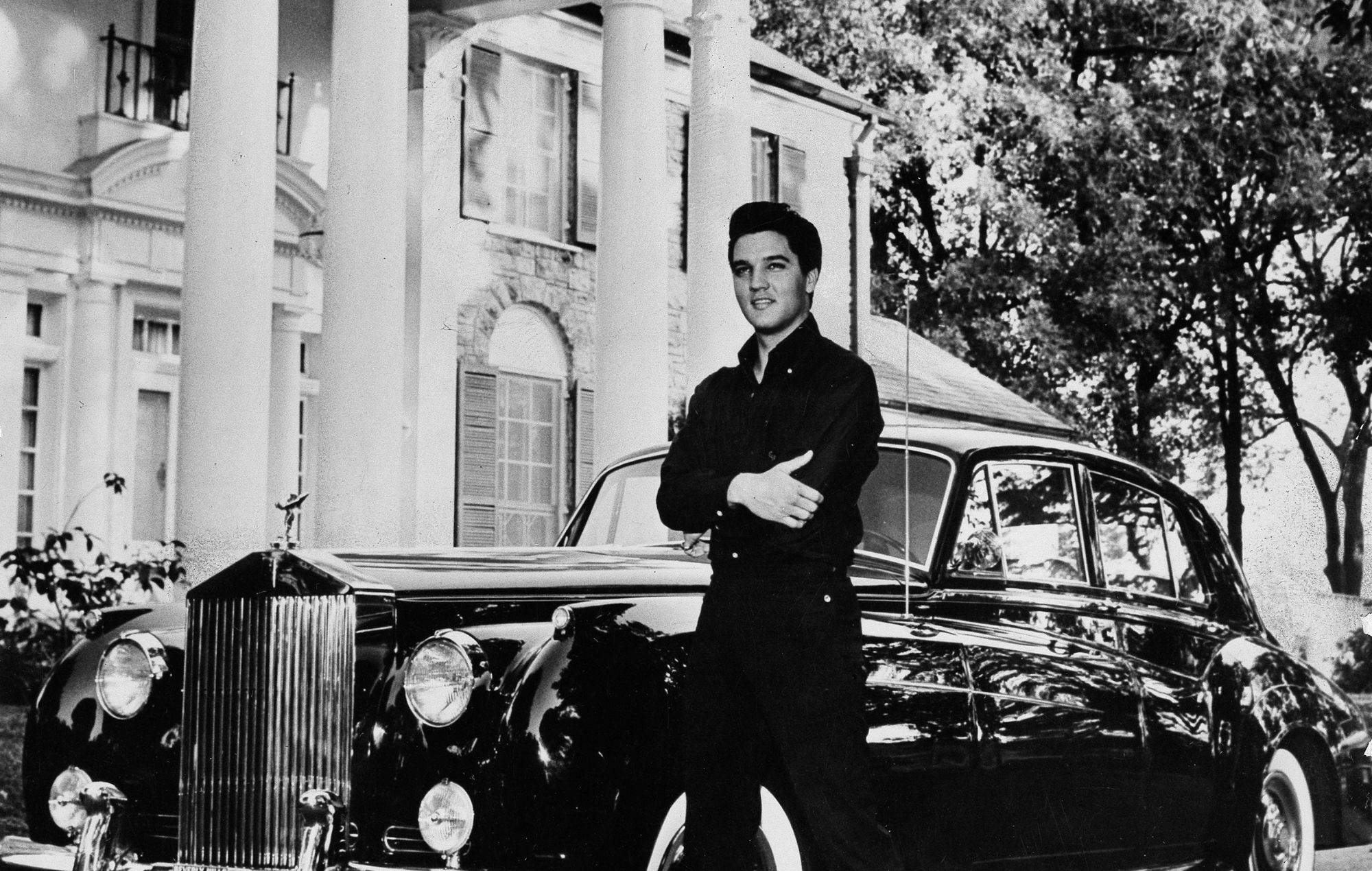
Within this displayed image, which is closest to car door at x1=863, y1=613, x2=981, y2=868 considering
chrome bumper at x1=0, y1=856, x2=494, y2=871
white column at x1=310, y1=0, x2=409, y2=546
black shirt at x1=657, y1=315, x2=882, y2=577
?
black shirt at x1=657, y1=315, x2=882, y2=577

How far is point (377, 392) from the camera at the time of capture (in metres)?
12.1

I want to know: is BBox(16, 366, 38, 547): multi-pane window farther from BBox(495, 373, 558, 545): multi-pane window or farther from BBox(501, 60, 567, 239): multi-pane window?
BBox(501, 60, 567, 239): multi-pane window

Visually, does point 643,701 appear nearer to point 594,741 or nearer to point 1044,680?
point 594,741

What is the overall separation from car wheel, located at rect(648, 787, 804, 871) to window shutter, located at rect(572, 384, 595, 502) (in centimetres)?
1288

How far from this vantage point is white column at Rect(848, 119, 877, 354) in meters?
20.7

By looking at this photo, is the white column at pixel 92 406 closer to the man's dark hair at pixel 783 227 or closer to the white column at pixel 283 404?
the white column at pixel 283 404

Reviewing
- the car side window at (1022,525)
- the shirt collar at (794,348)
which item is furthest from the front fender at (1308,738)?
the shirt collar at (794,348)

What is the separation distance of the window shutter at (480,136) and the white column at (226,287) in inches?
199

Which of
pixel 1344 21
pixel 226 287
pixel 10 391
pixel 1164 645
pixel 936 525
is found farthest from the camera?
pixel 10 391

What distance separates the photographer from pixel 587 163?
17562mm

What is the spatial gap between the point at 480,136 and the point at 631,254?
3.00 metres

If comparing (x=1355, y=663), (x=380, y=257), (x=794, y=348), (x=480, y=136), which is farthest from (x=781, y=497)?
(x=480, y=136)

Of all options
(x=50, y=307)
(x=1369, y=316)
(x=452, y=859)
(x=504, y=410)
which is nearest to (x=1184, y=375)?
(x=1369, y=316)

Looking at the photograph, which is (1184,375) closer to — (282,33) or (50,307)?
(282,33)
